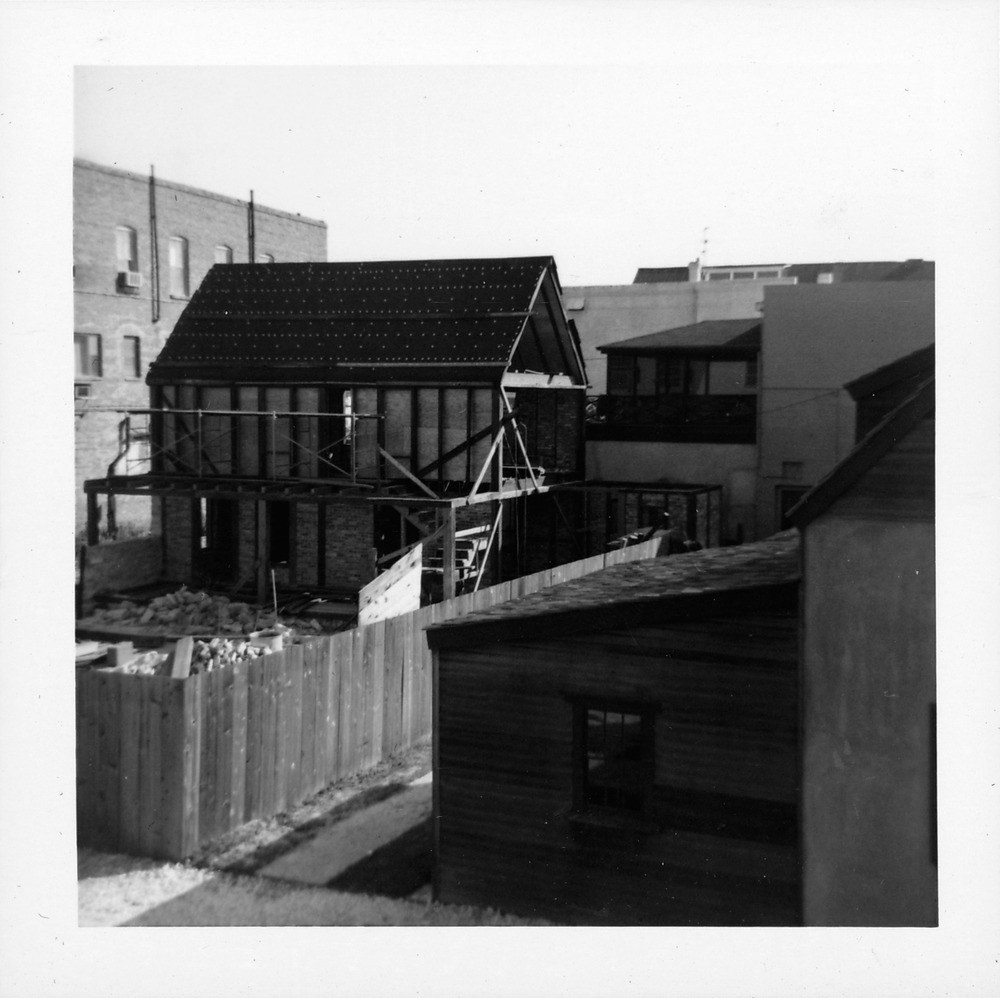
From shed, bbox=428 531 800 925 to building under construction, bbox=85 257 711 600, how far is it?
9.54 m

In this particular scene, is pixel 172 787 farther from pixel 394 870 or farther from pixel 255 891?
pixel 394 870

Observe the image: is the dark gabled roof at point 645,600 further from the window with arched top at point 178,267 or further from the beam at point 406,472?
the window with arched top at point 178,267

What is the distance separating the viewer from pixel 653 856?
373 inches

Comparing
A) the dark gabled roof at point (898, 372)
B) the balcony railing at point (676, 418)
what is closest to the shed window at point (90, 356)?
the balcony railing at point (676, 418)

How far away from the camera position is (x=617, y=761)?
979 cm

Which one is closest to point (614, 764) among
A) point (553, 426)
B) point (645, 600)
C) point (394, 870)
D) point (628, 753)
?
point (628, 753)

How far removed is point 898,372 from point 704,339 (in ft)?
52.5

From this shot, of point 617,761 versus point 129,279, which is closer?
point 617,761

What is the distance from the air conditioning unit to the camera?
77.3 feet

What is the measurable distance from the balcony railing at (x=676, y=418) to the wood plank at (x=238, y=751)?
14701 mm

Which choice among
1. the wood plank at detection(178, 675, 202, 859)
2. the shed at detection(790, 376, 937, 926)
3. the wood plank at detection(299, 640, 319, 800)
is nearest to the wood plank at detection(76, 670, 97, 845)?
the wood plank at detection(178, 675, 202, 859)

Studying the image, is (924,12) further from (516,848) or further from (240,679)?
(240,679)

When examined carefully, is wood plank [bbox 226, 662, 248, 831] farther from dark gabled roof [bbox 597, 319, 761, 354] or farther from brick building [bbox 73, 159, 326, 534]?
dark gabled roof [bbox 597, 319, 761, 354]

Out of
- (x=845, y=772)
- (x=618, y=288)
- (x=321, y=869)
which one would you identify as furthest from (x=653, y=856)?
(x=618, y=288)
